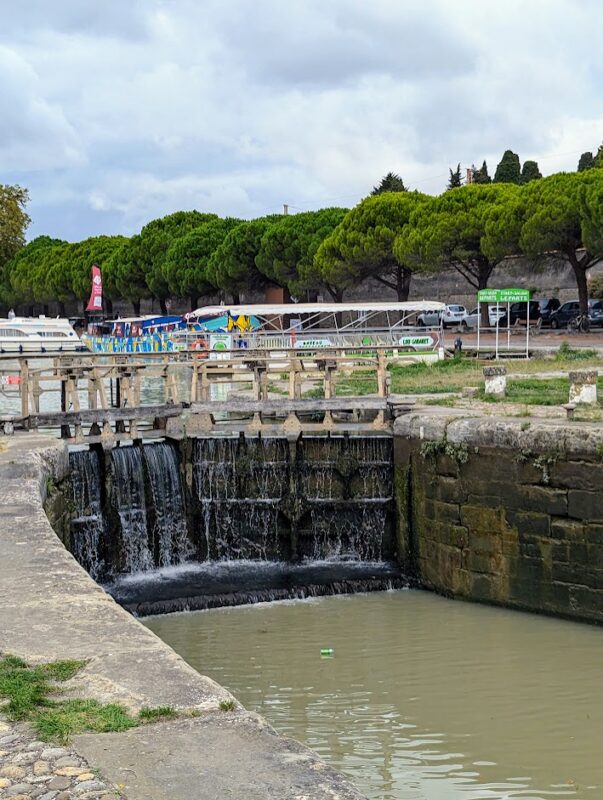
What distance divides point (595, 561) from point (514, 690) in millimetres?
2718

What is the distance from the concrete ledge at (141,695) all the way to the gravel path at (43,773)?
85 millimetres

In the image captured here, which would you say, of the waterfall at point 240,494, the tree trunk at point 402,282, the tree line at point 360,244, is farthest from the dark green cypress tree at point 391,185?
the waterfall at point 240,494

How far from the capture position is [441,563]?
13.8 metres

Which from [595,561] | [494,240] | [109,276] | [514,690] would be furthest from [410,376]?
[109,276]

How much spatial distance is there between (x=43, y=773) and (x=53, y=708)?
0.70m

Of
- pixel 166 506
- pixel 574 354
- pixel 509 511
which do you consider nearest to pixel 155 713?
pixel 509 511

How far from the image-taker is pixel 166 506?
49.9 ft

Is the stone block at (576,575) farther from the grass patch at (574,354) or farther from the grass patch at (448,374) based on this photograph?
the grass patch at (574,354)

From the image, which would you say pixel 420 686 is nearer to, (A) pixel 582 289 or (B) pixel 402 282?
(A) pixel 582 289

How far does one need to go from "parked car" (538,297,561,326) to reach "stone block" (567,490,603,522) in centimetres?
2941

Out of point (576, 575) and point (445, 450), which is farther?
point (445, 450)

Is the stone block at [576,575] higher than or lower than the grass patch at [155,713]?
lower

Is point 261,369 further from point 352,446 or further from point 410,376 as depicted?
point 410,376

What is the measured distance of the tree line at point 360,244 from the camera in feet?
123
